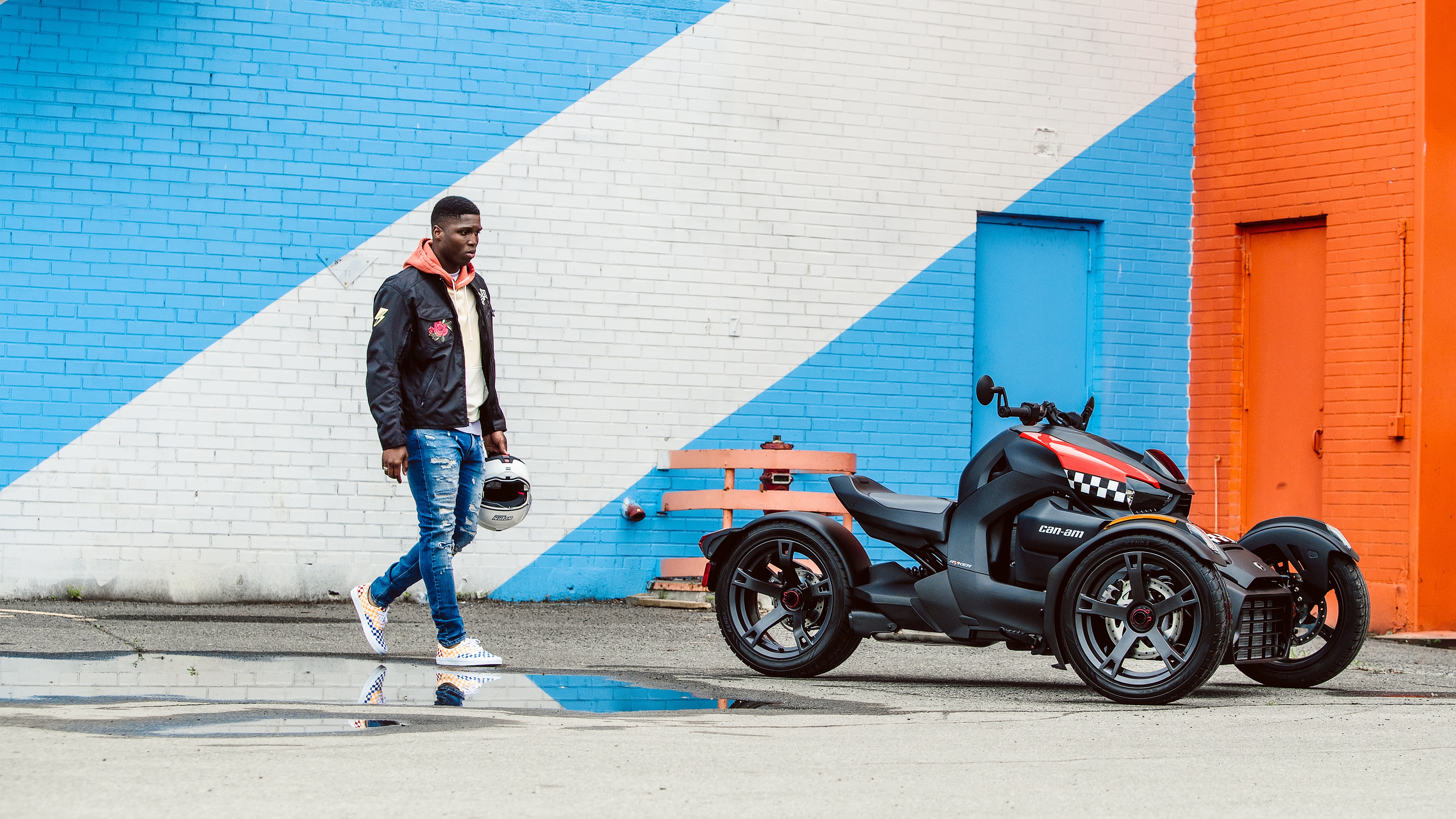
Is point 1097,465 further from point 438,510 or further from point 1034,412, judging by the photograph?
point 438,510

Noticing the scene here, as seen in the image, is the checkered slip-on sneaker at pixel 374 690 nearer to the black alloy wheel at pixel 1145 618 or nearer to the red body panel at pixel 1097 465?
the black alloy wheel at pixel 1145 618

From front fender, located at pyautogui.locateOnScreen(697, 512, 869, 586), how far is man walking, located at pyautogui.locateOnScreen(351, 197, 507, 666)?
3.57 ft

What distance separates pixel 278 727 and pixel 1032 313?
8.46 metres

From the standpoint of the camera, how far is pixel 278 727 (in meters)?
4.77

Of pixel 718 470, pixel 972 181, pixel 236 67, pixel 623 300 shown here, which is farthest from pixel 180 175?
pixel 972 181

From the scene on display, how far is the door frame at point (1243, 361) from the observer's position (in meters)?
11.9

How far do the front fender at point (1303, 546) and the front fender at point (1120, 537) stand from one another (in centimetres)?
73

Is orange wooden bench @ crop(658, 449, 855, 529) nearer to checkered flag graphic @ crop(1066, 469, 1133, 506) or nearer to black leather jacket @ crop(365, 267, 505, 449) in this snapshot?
black leather jacket @ crop(365, 267, 505, 449)

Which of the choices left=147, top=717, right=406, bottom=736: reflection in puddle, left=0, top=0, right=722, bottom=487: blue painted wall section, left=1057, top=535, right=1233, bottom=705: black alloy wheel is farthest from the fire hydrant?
left=147, top=717, right=406, bottom=736: reflection in puddle

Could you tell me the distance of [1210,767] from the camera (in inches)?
176

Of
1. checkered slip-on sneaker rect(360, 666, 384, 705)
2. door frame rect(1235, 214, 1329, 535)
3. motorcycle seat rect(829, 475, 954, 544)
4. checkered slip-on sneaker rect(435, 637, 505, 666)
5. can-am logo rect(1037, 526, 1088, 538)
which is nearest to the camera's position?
checkered slip-on sneaker rect(360, 666, 384, 705)

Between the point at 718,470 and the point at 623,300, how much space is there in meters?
1.42

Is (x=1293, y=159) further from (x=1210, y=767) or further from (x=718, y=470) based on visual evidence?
(x=1210, y=767)

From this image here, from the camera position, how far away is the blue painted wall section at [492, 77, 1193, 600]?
36.1 feet
